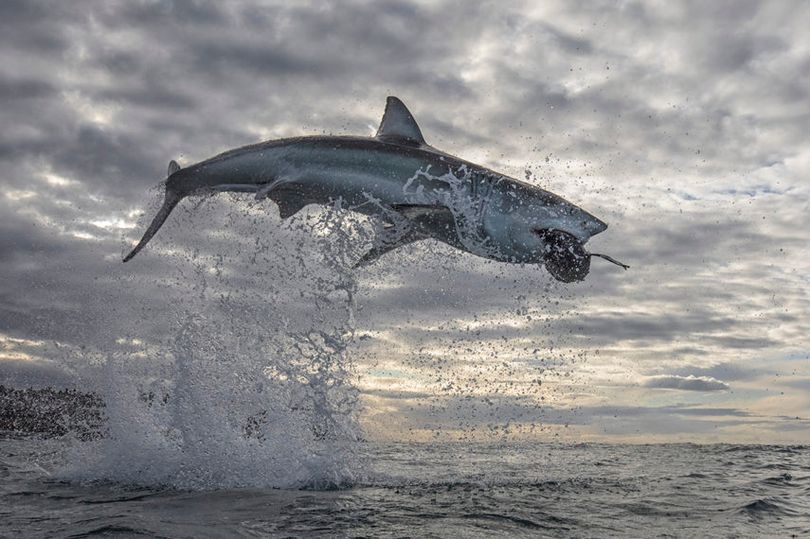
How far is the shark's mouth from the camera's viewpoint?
8234 mm

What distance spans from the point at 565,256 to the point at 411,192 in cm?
207

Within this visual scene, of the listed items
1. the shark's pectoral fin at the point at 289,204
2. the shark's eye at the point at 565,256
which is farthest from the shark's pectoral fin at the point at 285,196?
the shark's eye at the point at 565,256

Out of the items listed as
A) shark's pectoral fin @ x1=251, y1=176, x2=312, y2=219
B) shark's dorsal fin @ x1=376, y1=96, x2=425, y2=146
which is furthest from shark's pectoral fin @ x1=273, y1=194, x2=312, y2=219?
shark's dorsal fin @ x1=376, y1=96, x2=425, y2=146

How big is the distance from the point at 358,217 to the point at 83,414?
6843 mm

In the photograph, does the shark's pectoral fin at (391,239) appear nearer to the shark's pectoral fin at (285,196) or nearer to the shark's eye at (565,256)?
the shark's pectoral fin at (285,196)

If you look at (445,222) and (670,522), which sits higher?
(445,222)

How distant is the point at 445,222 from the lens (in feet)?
28.1

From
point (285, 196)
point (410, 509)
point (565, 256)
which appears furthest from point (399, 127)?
point (410, 509)

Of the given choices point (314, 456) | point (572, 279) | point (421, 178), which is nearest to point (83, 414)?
point (314, 456)

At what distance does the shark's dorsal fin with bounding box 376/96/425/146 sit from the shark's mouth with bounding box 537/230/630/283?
227cm

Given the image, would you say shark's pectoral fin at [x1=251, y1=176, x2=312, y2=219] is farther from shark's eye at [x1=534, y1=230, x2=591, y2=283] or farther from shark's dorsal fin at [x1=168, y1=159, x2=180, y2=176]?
shark's eye at [x1=534, y1=230, x2=591, y2=283]

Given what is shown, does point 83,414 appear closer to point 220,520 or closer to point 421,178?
point 220,520

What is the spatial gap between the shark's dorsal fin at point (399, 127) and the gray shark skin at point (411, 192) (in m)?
0.01

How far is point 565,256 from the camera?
8.26 m
